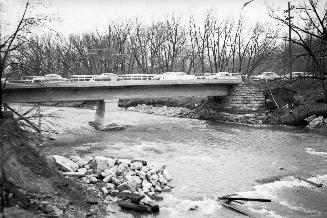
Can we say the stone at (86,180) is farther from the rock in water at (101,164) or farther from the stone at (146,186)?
the stone at (146,186)

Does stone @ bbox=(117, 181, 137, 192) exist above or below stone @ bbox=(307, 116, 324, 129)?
below

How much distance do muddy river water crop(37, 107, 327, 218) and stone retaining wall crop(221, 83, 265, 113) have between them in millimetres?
4187

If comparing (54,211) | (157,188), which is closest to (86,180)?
(157,188)

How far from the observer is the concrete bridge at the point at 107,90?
28.9 meters

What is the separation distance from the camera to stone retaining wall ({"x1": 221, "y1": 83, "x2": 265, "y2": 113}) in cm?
4025

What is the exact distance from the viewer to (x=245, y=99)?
40.7 metres

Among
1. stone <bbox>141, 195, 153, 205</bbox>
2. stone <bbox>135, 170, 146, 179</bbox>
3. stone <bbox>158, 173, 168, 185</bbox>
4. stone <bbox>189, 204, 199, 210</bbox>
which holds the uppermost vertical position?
stone <bbox>135, 170, 146, 179</bbox>

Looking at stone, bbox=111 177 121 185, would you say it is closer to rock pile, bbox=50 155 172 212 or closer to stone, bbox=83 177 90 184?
rock pile, bbox=50 155 172 212

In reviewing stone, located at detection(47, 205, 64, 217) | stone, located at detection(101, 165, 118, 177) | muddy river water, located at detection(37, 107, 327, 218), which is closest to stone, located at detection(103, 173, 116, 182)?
stone, located at detection(101, 165, 118, 177)

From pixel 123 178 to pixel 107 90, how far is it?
20053 millimetres

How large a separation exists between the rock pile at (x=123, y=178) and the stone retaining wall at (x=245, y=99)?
81.3 feet

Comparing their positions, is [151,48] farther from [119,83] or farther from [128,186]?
[128,186]

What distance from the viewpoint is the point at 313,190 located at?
1548cm

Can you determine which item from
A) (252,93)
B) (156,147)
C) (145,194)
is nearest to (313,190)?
(145,194)
